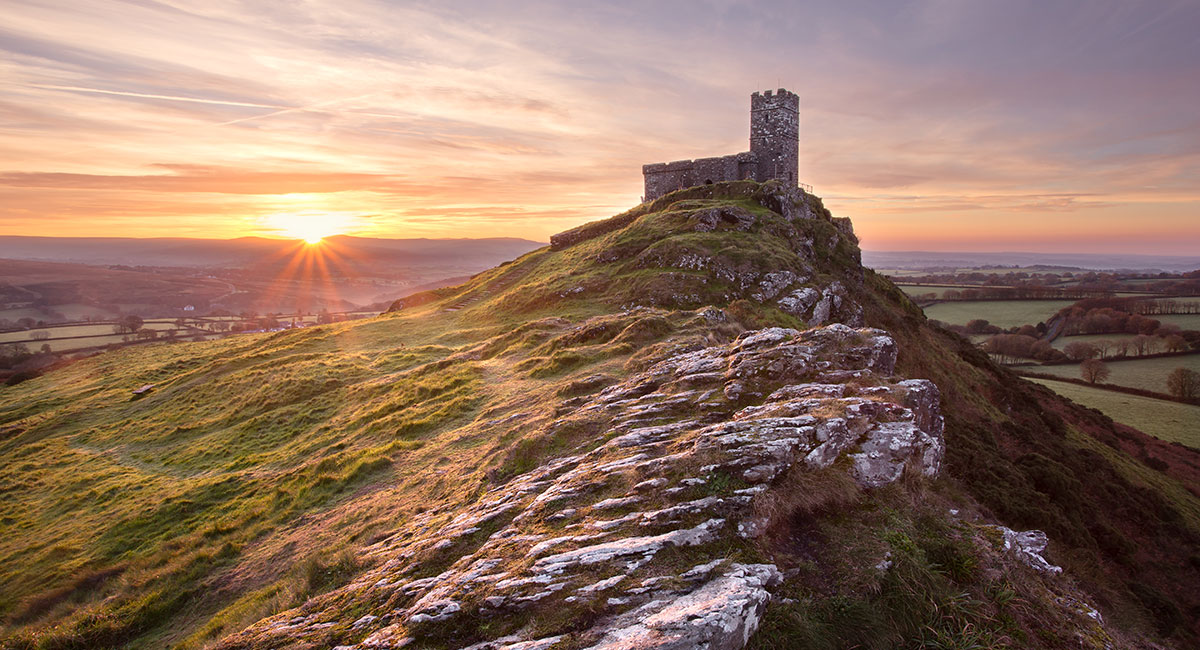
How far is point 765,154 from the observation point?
175 feet

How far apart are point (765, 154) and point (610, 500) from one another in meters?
52.5

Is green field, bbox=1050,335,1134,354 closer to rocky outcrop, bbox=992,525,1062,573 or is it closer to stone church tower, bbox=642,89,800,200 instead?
stone church tower, bbox=642,89,800,200

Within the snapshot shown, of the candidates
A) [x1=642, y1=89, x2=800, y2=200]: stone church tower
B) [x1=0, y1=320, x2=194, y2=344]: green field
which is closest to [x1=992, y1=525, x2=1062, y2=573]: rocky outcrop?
[x1=642, y1=89, x2=800, y2=200]: stone church tower

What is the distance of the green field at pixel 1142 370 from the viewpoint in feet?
191

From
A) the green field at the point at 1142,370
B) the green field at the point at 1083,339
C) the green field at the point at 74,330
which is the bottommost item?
the green field at the point at 1142,370

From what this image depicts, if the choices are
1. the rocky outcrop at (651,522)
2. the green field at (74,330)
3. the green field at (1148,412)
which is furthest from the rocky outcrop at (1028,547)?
the green field at (74,330)

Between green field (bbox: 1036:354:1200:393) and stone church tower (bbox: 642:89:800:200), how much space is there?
46.2 metres

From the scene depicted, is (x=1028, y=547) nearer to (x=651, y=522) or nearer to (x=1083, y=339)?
(x=651, y=522)

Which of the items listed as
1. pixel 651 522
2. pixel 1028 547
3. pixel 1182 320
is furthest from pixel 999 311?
pixel 651 522

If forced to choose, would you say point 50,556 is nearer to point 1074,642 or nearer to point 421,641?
point 421,641

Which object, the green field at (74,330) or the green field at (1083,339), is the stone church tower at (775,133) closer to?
the green field at (1083,339)

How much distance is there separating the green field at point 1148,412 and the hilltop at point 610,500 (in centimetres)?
1195

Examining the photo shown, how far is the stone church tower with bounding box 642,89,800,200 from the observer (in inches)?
2039

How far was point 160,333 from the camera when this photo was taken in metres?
95.3
